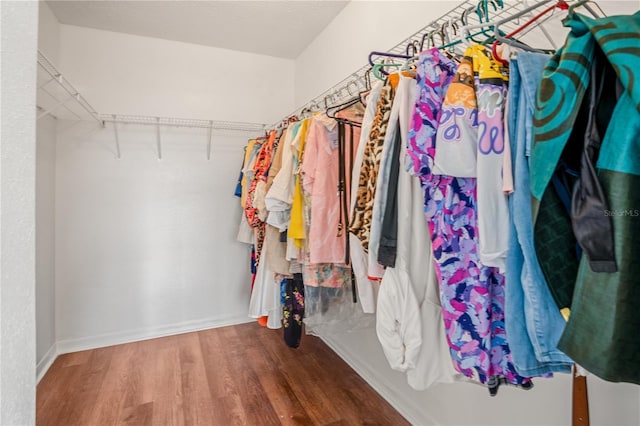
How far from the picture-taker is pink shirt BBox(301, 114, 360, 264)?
1418mm

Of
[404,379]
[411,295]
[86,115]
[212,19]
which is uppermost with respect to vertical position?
[212,19]

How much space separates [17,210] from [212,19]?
250cm

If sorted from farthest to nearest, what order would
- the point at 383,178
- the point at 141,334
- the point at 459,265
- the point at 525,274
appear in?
1. the point at 141,334
2. the point at 383,178
3. the point at 459,265
4. the point at 525,274

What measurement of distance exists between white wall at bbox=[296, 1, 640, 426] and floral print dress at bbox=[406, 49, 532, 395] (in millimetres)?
357

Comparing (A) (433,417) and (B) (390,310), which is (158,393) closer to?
(A) (433,417)

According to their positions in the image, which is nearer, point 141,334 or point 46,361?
point 46,361

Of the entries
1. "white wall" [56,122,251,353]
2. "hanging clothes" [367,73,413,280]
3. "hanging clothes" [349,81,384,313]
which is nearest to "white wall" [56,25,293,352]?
"white wall" [56,122,251,353]

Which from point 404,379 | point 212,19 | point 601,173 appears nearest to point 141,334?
point 404,379

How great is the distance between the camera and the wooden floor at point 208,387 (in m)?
1.73

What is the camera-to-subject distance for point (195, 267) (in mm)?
2871

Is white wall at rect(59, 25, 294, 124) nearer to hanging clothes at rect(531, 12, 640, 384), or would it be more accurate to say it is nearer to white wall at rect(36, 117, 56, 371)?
white wall at rect(36, 117, 56, 371)

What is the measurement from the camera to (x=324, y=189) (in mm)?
1433

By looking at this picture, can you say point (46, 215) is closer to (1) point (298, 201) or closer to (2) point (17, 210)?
(1) point (298, 201)

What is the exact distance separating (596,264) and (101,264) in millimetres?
3046
